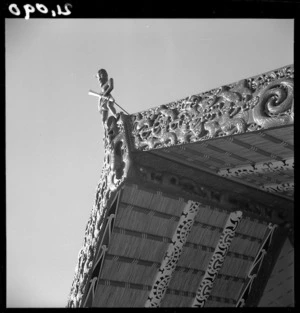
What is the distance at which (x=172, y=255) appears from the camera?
3162mm

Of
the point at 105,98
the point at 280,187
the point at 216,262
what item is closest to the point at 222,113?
the point at 105,98

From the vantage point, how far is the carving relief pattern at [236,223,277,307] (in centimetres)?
369

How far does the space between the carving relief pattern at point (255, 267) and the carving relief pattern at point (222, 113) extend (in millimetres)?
1640

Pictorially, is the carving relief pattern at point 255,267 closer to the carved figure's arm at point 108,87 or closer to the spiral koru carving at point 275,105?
the carved figure's arm at point 108,87

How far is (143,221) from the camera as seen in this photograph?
2.94 m

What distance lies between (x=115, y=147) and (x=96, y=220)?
18.0 inches

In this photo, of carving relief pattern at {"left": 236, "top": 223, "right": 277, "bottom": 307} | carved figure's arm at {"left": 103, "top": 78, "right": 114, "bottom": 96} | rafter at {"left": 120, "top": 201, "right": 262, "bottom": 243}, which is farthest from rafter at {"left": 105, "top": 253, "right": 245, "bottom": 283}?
carved figure's arm at {"left": 103, "top": 78, "right": 114, "bottom": 96}

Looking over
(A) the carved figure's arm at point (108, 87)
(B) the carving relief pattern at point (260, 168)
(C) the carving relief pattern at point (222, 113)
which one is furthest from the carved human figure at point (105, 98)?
(B) the carving relief pattern at point (260, 168)

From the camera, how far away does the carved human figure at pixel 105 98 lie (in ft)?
9.02

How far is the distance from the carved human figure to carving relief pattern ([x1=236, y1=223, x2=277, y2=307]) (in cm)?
165

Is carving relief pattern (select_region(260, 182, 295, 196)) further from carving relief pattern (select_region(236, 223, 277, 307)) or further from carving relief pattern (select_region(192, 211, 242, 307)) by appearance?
carving relief pattern (select_region(236, 223, 277, 307))
